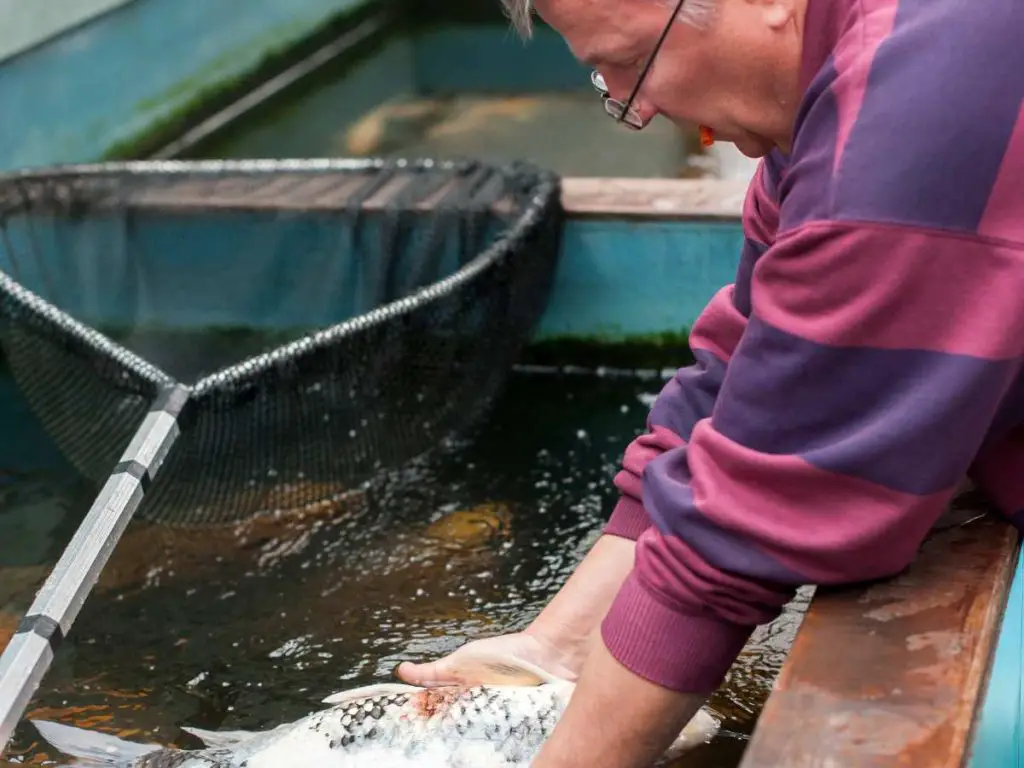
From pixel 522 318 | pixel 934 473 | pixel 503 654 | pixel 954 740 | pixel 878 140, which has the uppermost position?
pixel 878 140

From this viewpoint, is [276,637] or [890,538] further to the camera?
[276,637]

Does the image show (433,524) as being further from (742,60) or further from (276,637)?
(742,60)

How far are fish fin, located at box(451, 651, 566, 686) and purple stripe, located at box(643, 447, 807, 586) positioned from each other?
0.68 metres

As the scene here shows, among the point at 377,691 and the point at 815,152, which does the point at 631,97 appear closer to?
the point at 815,152

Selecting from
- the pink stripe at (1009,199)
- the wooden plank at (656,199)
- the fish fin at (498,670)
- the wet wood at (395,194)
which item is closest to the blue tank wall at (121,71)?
the wet wood at (395,194)

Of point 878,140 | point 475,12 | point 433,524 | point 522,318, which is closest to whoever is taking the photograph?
point 878,140

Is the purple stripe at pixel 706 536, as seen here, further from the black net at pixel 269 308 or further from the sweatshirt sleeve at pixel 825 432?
the black net at pixel 269 308

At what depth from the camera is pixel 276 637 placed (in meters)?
2.50

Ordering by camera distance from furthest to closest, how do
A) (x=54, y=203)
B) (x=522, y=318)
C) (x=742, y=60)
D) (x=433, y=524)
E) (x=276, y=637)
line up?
(x=54, y=203)
(x=522, y=318)
(x=433, y=524)
(x=276, y=637)
(x=742, y=60)

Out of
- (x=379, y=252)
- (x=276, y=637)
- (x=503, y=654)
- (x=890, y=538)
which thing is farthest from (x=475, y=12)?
(x=890, y=538)

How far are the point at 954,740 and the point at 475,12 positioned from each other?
7.06 metres

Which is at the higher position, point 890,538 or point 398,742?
point 890,538

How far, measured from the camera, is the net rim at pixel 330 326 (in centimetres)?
249

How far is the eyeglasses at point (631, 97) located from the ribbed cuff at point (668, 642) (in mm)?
453
